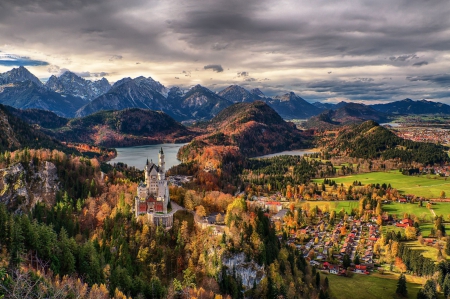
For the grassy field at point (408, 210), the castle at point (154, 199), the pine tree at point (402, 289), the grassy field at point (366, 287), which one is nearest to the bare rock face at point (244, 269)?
the castle at point (154, 199)

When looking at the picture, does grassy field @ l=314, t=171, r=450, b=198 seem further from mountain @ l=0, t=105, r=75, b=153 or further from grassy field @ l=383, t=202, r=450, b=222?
mountain @ l=0, t=105, r=75, b=153

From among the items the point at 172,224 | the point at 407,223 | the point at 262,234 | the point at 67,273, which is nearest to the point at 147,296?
the point at 67,273

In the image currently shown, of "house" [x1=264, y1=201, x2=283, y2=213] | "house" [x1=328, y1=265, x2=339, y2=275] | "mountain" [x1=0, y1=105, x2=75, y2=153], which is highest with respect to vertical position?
"mountain" [x1=0, y1=105, x2=75, y2=153]

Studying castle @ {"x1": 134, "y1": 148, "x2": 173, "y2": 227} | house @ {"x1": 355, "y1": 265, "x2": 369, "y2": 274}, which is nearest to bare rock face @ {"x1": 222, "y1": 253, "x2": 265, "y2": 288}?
castle @ {"x1": 134, "y1": 148, "x2": 173, "y2": 227}

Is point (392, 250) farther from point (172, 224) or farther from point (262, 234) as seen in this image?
point (172, 224)

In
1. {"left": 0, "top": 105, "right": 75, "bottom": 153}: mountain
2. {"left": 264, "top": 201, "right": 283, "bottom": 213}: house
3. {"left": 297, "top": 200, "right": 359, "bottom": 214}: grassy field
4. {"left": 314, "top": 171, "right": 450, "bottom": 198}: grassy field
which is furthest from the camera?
{"left": 0, "top": 105, "right": 75, "bottom": 153}: mountain

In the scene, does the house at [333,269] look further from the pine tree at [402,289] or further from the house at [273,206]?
the house at [273,206]
